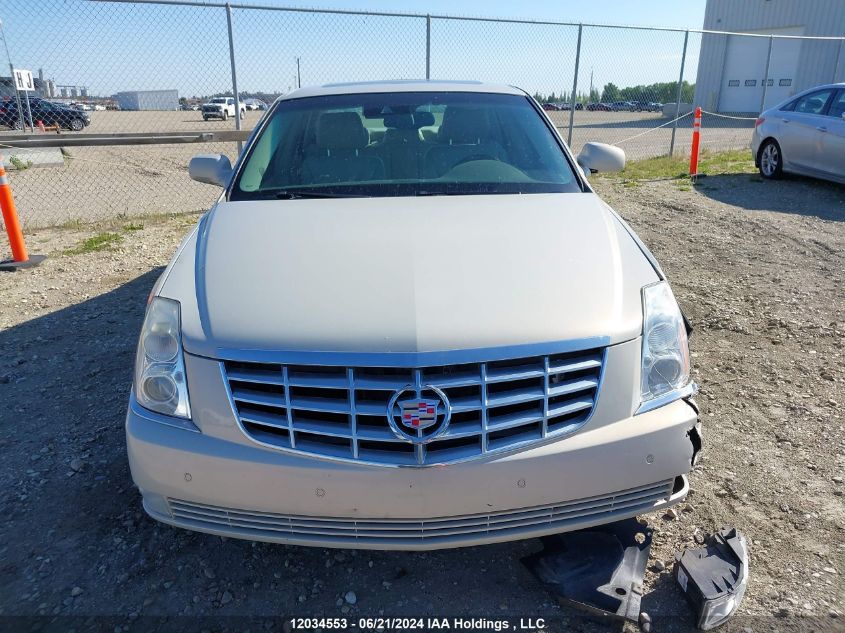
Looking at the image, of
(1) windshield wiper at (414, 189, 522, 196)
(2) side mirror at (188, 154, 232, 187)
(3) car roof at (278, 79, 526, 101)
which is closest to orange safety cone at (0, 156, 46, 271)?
(2) side mirror at (188, 154, 232, 187)

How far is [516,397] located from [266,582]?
1191mm

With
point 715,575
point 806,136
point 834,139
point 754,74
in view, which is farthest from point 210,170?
point 754,74

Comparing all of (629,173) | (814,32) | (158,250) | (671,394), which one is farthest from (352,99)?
(814,32)

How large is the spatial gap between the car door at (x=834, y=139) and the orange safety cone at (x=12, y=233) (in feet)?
32.3

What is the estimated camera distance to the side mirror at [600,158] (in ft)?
12.5

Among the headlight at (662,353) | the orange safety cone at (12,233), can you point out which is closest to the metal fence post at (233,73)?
the orange safety cone at (12,233)

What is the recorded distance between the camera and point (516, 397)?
6.55 ft

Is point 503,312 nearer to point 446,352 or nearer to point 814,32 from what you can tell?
point 446,352

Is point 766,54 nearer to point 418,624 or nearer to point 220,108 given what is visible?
point 220,108

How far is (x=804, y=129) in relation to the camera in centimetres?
925

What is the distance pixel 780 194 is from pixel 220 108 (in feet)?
26.4

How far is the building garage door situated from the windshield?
85.7 ft

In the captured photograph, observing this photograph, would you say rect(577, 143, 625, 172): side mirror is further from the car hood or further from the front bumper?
the front bumper

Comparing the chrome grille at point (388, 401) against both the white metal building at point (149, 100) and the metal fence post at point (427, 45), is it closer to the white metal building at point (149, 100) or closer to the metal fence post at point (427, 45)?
the white metal building at point (149, 100)
